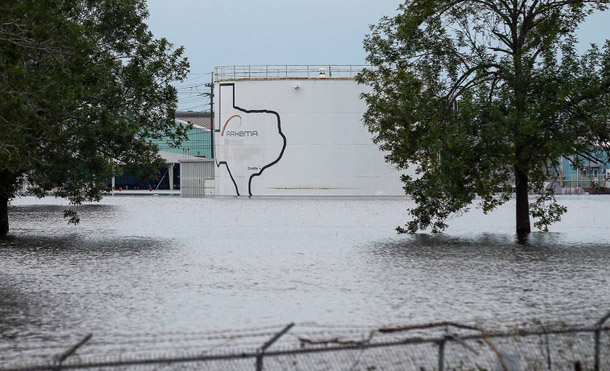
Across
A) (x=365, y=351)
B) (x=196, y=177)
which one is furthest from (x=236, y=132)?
(x=365, y=351)

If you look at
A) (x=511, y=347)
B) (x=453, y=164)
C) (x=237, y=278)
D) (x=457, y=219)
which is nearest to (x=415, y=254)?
(x=453, y=164)

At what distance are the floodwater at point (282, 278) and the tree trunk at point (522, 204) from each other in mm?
527

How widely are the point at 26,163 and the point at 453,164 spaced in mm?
12693

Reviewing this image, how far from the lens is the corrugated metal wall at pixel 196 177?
8694cm

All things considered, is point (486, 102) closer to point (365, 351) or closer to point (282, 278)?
point (282, 278)

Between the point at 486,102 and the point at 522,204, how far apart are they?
5820 mm

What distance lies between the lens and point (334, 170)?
6769cm

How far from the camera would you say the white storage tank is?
221 ft

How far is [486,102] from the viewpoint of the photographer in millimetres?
28203

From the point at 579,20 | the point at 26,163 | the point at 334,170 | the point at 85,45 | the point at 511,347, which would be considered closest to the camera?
the point at 511,347

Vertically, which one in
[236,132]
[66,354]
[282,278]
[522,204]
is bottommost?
[282,278]

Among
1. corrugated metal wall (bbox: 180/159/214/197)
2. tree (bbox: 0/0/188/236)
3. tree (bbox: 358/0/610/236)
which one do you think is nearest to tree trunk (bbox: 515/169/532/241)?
tree (bbox: 358/0/610/236)

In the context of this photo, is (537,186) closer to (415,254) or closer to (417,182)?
(417,182)

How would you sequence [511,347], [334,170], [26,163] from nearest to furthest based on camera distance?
[511,347] < [26,163] < [334,170]
